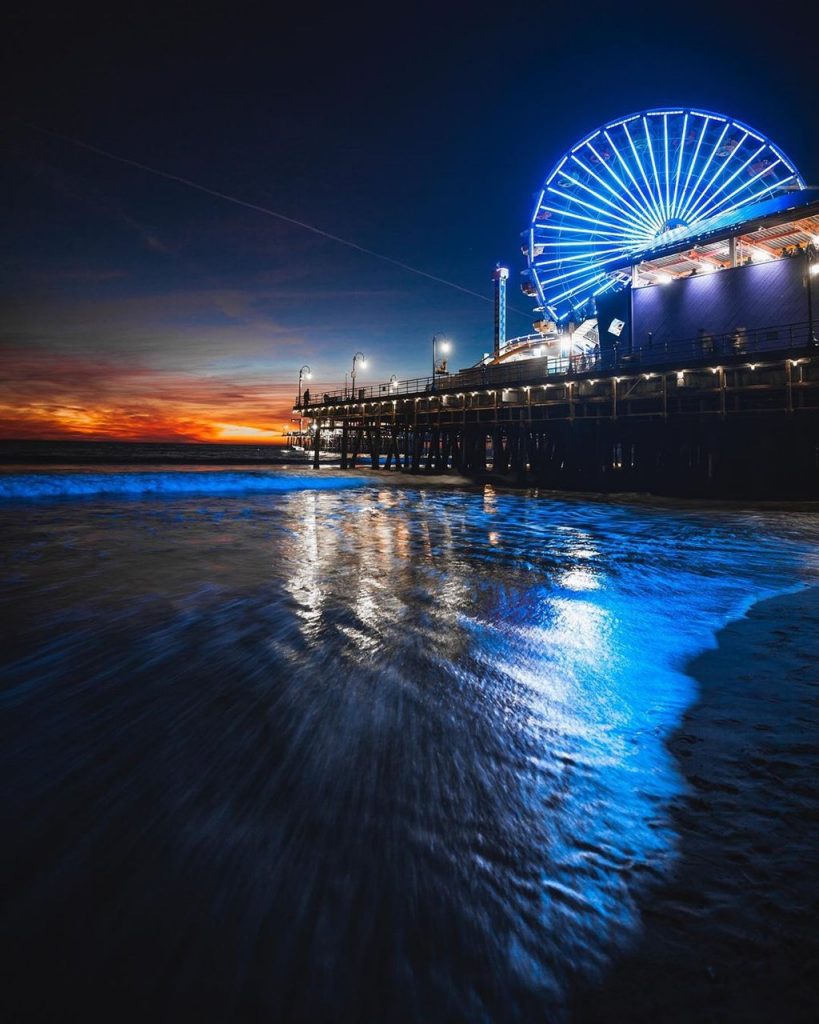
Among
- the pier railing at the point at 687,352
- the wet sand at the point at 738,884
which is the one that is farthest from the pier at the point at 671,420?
the wet sand at the point at 738,884

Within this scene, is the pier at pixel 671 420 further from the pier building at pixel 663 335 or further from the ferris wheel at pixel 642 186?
the ferris wheel at pixel 642 186

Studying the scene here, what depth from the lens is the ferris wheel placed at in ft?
123

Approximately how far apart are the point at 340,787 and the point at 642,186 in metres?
50.6

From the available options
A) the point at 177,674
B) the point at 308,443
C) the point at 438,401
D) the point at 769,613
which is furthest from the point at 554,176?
the point at 308,443

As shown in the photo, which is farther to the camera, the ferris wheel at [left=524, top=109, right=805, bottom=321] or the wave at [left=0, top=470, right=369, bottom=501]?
the ferris wheel at [left=524, top=109, right=805, bottom=321]

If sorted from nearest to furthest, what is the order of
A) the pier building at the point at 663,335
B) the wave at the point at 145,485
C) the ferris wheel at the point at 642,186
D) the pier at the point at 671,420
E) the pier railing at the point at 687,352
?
1. the pier at the point at 671,420
2. the pier building at the point at 663,335
3. the pier railing at the point at 687,352
4. the wave at the point at 145,485
5. the ferris wheel at the point at 642,186

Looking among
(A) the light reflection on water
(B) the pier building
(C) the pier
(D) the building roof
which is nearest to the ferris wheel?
(B) the pier building

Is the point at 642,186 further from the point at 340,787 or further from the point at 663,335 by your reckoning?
the point at 340,787

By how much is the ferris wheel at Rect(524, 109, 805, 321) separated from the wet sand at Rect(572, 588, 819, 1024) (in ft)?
129

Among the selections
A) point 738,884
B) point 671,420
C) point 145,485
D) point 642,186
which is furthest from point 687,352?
point 145,485

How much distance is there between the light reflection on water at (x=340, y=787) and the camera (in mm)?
1758

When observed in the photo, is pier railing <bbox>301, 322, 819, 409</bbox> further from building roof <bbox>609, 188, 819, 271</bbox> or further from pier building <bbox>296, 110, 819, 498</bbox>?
building roof <bbox>609, 188, 819, 271</bbox>

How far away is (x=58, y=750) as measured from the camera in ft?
10.5

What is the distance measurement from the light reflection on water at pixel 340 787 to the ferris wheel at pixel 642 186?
126 feet
